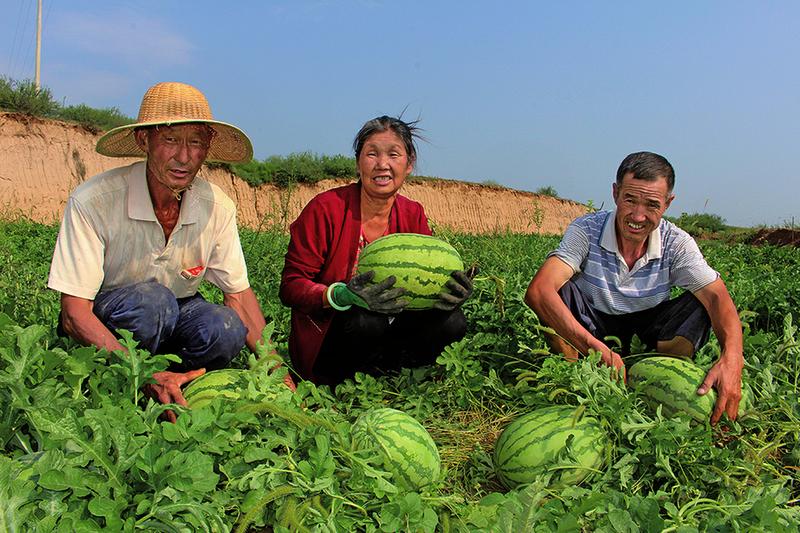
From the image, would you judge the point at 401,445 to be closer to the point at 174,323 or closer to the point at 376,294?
the point at 376,294

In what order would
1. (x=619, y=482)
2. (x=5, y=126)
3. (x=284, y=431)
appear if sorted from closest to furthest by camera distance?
(x=284, y=431) < (x=619, y=482) < (x=5, y=126)

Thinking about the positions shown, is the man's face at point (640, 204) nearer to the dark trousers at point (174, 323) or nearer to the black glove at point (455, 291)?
the black glove at point (455, 291)

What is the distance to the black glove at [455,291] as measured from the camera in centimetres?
328

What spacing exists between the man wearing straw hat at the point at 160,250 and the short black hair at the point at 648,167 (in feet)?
6.93

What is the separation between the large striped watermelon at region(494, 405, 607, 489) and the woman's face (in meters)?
1.52

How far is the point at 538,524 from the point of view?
1941 millimetres

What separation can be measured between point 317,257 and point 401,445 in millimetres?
1509

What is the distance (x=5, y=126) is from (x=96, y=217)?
1697cm

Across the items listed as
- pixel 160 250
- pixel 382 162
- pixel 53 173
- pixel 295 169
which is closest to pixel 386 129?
pixel 382 162

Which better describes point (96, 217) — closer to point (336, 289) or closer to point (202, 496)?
point (336, 289)

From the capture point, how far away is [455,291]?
3.30m

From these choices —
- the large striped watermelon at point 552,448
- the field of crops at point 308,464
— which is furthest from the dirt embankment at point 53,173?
the large striped watermelon at point 552,448

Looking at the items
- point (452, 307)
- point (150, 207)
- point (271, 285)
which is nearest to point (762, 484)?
point (452, 307)

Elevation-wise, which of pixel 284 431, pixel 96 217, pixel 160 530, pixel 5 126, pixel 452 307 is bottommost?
pixel 160 530
